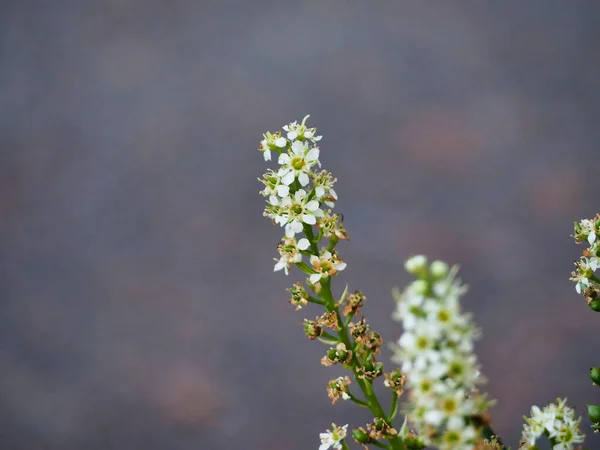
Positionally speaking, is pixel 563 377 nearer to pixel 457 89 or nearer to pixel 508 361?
pixel 508 361

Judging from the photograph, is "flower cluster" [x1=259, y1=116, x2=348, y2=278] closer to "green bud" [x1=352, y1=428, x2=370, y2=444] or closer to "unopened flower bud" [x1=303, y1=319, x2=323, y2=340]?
"unopened flower bud" [x1=303, y1=319, x2=323, y2=340]

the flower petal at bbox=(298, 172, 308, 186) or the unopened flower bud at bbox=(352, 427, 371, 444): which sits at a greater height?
the flower petal at bbox=(298, 172, 308, 186)

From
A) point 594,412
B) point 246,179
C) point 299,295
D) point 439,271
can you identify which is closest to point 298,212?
point 299,295

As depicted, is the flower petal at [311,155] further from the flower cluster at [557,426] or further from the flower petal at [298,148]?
the flower cluster at [557,426]

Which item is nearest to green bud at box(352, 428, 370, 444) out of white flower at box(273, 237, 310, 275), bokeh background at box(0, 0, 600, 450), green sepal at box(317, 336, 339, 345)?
green sepal at box(317, 336, 339, 345)

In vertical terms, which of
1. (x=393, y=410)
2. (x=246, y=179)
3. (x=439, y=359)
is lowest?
(x=439, y=359)

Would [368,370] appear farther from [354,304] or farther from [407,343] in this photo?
[407,343]

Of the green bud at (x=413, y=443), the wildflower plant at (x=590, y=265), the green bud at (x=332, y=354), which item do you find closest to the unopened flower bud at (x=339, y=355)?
the green bud at (x=332, y=354)
